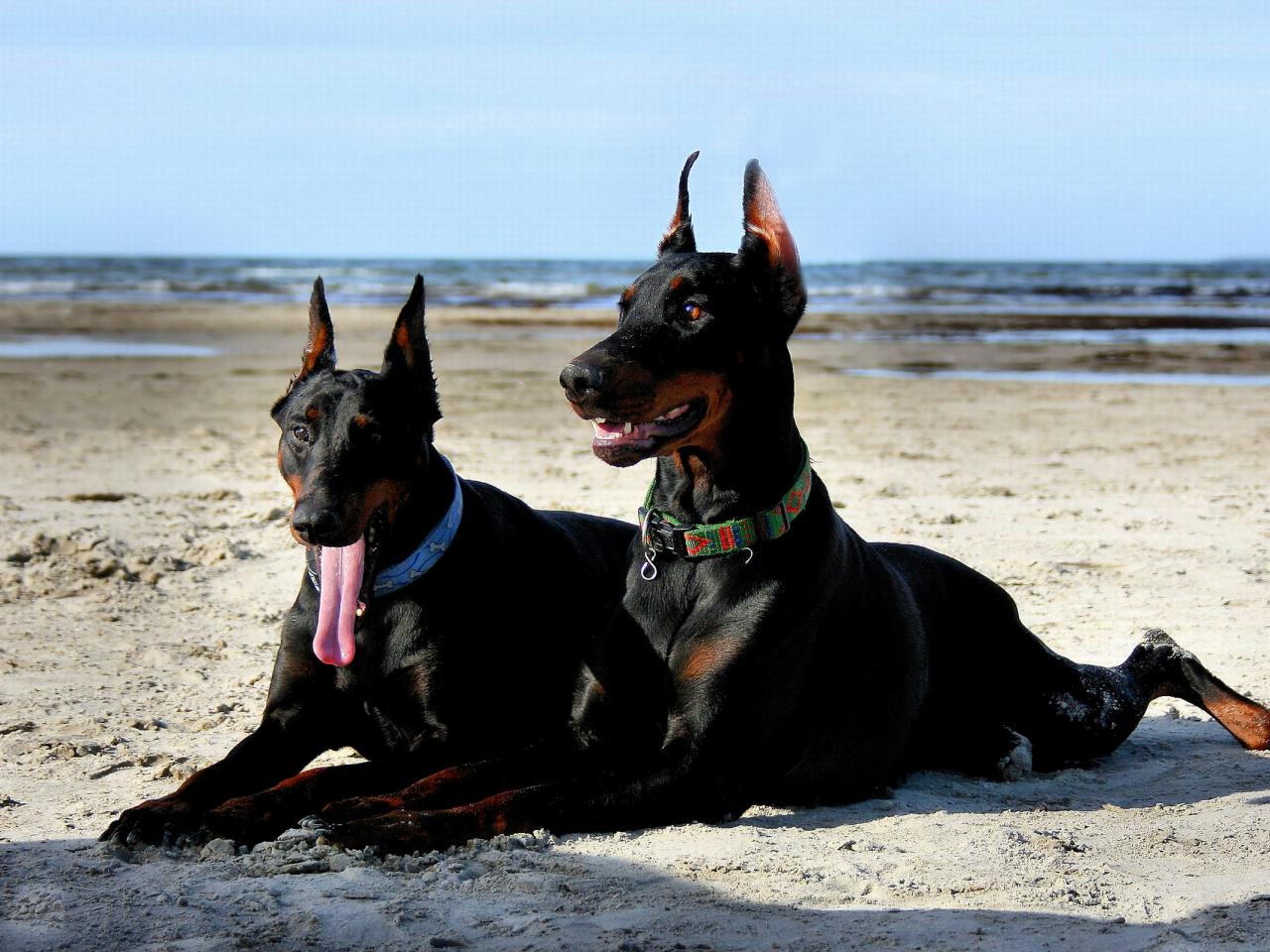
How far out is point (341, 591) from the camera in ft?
15.3

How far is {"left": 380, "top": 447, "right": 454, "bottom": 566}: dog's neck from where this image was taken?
4770 millimetres

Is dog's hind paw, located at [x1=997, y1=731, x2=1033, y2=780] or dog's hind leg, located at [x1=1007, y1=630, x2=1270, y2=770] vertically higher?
dog's hind leg, located at [x1=1007, y1=630, x2=1270, y2=770]

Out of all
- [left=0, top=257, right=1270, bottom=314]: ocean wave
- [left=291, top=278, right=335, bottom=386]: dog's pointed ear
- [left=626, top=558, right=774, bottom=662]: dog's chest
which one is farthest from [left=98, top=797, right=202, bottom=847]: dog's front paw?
[left=0, top=257, right=1270, bottom=314]: ocean wave

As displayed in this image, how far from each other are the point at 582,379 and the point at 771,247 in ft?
2.53

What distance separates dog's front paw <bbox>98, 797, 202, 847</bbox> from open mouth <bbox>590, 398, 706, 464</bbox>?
1.49 m

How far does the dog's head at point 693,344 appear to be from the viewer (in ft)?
13.4

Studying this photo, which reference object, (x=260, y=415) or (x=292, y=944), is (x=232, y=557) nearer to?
(x=292, y=944)

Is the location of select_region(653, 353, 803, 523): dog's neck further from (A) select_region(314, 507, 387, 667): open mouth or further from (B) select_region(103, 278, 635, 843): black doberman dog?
(A) select_region(314, 507, 387, 667): open mouth

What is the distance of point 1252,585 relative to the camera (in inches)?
286

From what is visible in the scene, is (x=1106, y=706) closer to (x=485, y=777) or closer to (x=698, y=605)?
(x=698, y=605)

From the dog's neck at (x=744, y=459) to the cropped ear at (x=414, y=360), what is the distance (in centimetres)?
94

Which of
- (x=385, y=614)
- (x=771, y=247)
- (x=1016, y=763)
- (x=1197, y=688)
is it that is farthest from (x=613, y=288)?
(x=771, y=247)

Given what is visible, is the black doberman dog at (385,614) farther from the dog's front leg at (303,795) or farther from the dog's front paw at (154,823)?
the dog's front paw at (154,823)

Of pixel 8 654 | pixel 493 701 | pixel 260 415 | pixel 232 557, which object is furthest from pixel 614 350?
pixel 260 415
